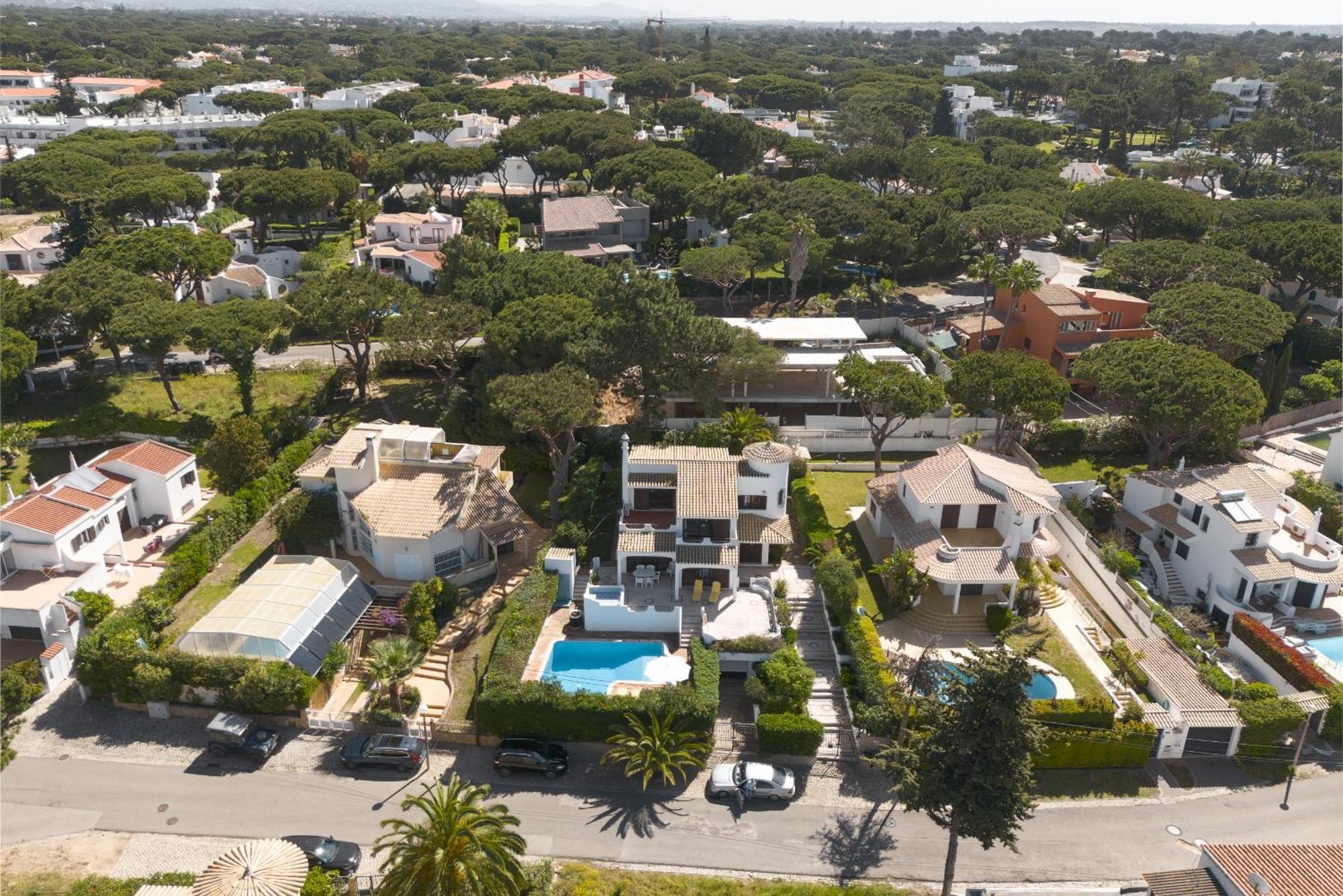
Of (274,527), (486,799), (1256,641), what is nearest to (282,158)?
(274,527)

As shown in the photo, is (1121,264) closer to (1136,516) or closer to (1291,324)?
(1291,324)

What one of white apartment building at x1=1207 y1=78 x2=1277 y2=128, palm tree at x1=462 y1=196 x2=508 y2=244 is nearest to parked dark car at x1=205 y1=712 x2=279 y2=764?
palm tree at x1=462 y1=196 x2=508 y2=244

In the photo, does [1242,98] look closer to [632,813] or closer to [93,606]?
[632,813]

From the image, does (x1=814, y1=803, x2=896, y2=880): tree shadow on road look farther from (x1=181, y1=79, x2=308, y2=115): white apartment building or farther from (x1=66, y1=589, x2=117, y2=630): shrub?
(x1=181, y1=79, x2=308, y2=115): white apartment building

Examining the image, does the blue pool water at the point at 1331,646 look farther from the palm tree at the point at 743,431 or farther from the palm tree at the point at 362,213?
the palm tree at the point at 362,213

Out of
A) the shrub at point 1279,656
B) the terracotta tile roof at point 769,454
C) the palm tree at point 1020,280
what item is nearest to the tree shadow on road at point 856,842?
the terracotta tile roof at point 769,454

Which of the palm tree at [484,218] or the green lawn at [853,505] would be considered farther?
the palm tree at [484,218]

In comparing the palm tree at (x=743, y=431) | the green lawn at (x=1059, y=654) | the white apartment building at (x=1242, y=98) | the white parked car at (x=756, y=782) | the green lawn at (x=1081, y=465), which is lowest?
the white parked car at (x=756, y=782)
